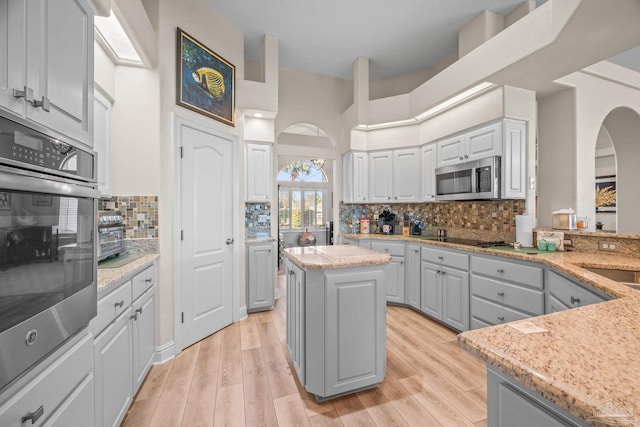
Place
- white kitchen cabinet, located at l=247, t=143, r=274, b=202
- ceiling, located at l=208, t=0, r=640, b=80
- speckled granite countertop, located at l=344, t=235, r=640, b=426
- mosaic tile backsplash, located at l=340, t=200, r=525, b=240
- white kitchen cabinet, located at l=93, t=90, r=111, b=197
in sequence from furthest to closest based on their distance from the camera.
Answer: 1. white kitchen cabinet, located at l=247, t=143, r=274, b=202
2. mosaic tile backsplash, located at l=340, t=200, r=525, b=240
3. ceiling, located at l=208, t=0, r=640, b=80
4. white kitchen cabinet, located at l=93, t=90, r=111, b=197
5. speckled granite countertop, located at l=344, t=235, r=640, b=426

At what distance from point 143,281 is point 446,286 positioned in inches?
115

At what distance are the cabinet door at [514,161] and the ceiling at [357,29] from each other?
132 centimetres

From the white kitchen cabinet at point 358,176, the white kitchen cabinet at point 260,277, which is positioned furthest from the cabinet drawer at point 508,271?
the white kitchen cabinet at point 260,277

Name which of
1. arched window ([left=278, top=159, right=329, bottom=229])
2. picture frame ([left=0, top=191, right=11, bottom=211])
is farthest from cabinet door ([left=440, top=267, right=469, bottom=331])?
arched window ([left=278, top=159, right=329, bottom=229])

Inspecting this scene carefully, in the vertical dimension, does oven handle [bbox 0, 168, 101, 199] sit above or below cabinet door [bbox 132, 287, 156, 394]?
above

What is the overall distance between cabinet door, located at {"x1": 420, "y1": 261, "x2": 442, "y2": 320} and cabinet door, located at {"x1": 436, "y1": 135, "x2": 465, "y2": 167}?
4.31 feet

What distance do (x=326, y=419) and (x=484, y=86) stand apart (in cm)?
333

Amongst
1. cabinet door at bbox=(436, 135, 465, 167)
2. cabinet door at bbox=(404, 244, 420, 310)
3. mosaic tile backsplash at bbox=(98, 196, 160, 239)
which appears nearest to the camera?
mosaic tile backsplash at bbox=(98, 196, 160, 239)

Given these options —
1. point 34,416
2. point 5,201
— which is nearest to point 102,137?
point 5,201

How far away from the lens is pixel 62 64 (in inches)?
40.1

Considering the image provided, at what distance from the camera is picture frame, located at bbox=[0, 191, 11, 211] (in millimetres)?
735

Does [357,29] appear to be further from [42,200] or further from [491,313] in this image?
[42,200]

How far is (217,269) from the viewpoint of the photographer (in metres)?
2.99

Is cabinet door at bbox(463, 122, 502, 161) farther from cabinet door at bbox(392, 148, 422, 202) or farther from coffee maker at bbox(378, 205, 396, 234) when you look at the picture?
coffee maker at bbox(378, 205, 396, 234)
